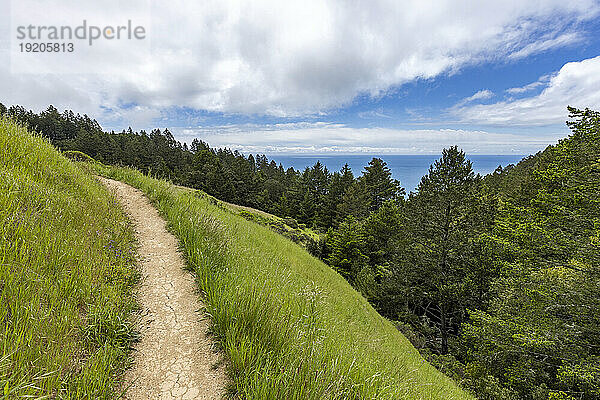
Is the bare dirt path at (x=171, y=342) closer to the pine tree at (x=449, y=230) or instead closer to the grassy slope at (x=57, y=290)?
the grassy slope at (x=57, y=290)

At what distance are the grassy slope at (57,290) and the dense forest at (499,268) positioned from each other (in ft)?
16.6

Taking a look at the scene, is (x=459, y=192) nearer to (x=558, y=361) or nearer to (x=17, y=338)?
(x=558, y=361)

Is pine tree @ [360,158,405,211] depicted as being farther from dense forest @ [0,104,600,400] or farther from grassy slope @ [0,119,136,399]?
grassy slope @ [0,119,136,399]

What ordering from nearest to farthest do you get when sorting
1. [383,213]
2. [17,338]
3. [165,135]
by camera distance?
[17,338] < [383,213] < [165,135]

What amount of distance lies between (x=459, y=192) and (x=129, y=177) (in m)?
22.4

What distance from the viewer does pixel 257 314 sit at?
3.18 meters

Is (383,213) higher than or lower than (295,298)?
lower

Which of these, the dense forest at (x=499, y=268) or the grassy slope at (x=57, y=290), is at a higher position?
the grassy slope at (x=57, y=290)

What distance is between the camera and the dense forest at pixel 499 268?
32.0 feet

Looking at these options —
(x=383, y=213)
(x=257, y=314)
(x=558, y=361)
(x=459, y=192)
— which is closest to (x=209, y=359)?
(x=257, y=314)

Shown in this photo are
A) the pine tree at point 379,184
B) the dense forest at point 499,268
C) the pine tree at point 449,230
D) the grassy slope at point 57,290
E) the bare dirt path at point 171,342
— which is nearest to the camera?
the grassy slope at point 57,290

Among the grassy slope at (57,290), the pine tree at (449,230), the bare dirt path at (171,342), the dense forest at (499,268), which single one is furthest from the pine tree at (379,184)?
the grassy slope at (57,290)

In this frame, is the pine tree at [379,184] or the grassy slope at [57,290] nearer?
the grassy slope at [57,290]

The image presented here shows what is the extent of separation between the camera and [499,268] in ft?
59.4
